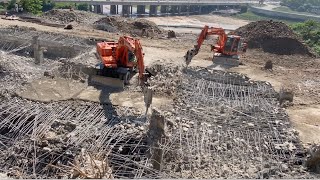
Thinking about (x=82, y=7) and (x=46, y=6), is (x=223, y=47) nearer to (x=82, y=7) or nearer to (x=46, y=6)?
(x=46, y=6)

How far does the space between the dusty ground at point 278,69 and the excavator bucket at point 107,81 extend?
800 mm

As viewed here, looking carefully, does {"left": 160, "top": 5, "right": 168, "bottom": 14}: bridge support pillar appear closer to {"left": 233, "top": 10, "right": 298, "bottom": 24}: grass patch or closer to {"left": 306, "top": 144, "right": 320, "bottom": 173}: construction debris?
{"left": 233, "top": 10, "right": 298, "bottom": 24}: grass patch

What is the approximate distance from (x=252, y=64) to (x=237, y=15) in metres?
60.7

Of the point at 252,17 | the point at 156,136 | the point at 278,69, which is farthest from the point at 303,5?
the point at 156,136

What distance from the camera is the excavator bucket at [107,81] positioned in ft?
51.1

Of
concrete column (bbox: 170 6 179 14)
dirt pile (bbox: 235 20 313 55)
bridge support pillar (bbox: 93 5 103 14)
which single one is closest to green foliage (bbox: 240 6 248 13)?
concrete column (bbox: 170 6 179 14)

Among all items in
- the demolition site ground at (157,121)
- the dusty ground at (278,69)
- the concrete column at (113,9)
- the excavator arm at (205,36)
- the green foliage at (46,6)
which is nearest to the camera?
the demolition site ground at (157,121)

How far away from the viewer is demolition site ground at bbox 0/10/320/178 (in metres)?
10.8

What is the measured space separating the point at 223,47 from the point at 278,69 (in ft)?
10.9

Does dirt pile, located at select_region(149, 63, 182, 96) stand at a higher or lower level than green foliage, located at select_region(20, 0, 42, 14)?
lower

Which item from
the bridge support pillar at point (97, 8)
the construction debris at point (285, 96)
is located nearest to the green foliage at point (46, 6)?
the bridge support pillar at point (97, 8)

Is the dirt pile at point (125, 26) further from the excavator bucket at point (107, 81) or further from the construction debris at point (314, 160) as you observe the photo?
the construction debris at point (314, 160)

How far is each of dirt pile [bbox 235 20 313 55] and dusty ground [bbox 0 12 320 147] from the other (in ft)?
3.21

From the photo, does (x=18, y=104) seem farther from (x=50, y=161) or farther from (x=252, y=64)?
(x=252, y=64)
